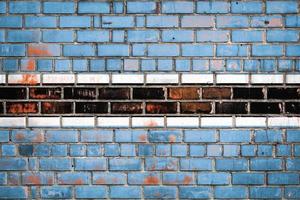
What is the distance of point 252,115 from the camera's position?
2279 millimetres

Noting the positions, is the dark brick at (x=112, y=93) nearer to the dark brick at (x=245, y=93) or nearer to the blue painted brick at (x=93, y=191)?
the blue painted brick at (x=93, y=191)

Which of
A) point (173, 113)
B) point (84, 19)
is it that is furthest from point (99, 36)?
point (173, 113)

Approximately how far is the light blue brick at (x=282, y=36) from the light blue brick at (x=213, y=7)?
301 mm

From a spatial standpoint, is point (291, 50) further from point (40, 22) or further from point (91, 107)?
point (40, 22)

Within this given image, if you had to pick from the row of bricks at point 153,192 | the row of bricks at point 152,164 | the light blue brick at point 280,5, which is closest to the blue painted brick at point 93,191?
Result: the row of bricks at point 153,192

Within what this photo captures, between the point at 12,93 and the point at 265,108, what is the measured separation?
61.2 inches

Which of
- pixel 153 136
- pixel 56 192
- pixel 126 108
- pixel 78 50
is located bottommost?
pixel 56 192

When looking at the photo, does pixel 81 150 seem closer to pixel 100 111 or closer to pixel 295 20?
pixel 100 111

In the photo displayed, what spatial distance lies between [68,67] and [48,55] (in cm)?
14

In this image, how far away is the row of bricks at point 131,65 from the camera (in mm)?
2281

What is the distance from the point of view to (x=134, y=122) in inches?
90.4

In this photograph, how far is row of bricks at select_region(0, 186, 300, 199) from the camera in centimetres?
230

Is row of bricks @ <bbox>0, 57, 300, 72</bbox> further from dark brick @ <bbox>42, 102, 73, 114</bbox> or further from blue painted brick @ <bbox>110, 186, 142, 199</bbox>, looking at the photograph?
blue painted brick @ <bbox>110, 186, 142, 199</bbox>

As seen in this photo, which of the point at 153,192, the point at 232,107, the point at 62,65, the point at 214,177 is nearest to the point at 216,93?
the point at 232,107
